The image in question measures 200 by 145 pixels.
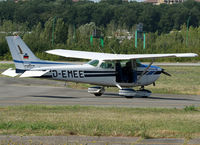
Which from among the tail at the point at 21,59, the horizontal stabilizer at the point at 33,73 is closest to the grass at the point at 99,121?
the horizontal stabilizer at the point at 33,73

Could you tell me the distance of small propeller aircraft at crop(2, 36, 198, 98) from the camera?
2159cm

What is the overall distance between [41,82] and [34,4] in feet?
360

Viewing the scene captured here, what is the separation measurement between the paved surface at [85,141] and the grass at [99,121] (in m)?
0.37

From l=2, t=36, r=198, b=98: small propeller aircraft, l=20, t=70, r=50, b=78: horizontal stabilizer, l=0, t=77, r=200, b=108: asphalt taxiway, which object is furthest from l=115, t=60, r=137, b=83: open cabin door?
l=20, t=70, r=50, b=78: horizontal stabilizer

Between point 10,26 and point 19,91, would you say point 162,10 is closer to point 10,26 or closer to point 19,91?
point 10,26

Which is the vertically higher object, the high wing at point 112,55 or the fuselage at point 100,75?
the high wing at point 112,55

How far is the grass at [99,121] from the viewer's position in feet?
37.9

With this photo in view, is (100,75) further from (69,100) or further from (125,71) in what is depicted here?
(69,100)

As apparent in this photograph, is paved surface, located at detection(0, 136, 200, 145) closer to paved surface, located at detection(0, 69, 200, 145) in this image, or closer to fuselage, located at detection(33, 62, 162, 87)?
paved surface, located at detection(0, 69, 200, 145)

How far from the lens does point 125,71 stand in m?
22.4

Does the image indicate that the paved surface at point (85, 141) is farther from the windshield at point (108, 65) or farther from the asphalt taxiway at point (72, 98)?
the windshield at point (108, 65)

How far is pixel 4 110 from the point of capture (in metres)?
16.3

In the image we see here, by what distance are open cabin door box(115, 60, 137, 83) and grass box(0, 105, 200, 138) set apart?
5.09 metres

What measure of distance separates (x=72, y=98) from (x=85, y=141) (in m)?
10.8
